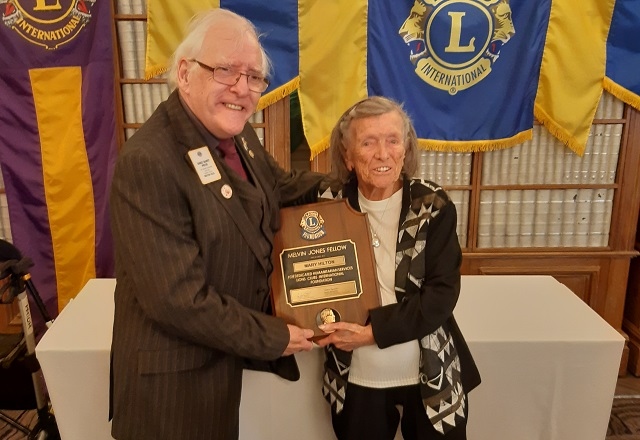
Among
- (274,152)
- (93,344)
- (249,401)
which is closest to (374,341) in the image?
(249,401)

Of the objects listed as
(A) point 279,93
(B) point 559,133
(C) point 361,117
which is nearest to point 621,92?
(B) point 559,133

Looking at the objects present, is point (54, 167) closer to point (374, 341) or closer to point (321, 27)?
point (321, 27)

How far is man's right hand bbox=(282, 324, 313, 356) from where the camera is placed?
124 cm

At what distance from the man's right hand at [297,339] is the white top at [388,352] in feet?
0.50

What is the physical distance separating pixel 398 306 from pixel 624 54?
1850 mm

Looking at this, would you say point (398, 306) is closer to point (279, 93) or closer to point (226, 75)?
point (226, 75)

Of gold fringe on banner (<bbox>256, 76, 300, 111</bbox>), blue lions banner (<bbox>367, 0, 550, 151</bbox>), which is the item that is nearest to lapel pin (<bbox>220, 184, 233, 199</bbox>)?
gold fringe on banner (<bbox>256, 76, 300, 111</bbox>)

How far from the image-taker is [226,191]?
115 centimetres

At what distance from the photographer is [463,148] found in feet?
8.27

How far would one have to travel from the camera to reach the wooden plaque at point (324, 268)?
4.25ft

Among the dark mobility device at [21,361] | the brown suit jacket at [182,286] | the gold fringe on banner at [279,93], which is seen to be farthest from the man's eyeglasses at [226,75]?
the gold fringe on banner at [279,93]

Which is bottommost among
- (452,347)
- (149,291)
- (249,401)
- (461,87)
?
(249,401)

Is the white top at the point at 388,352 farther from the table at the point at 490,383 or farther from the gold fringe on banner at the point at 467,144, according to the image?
the gold fringe on banner at the point at 467,144

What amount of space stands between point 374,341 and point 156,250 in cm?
56
